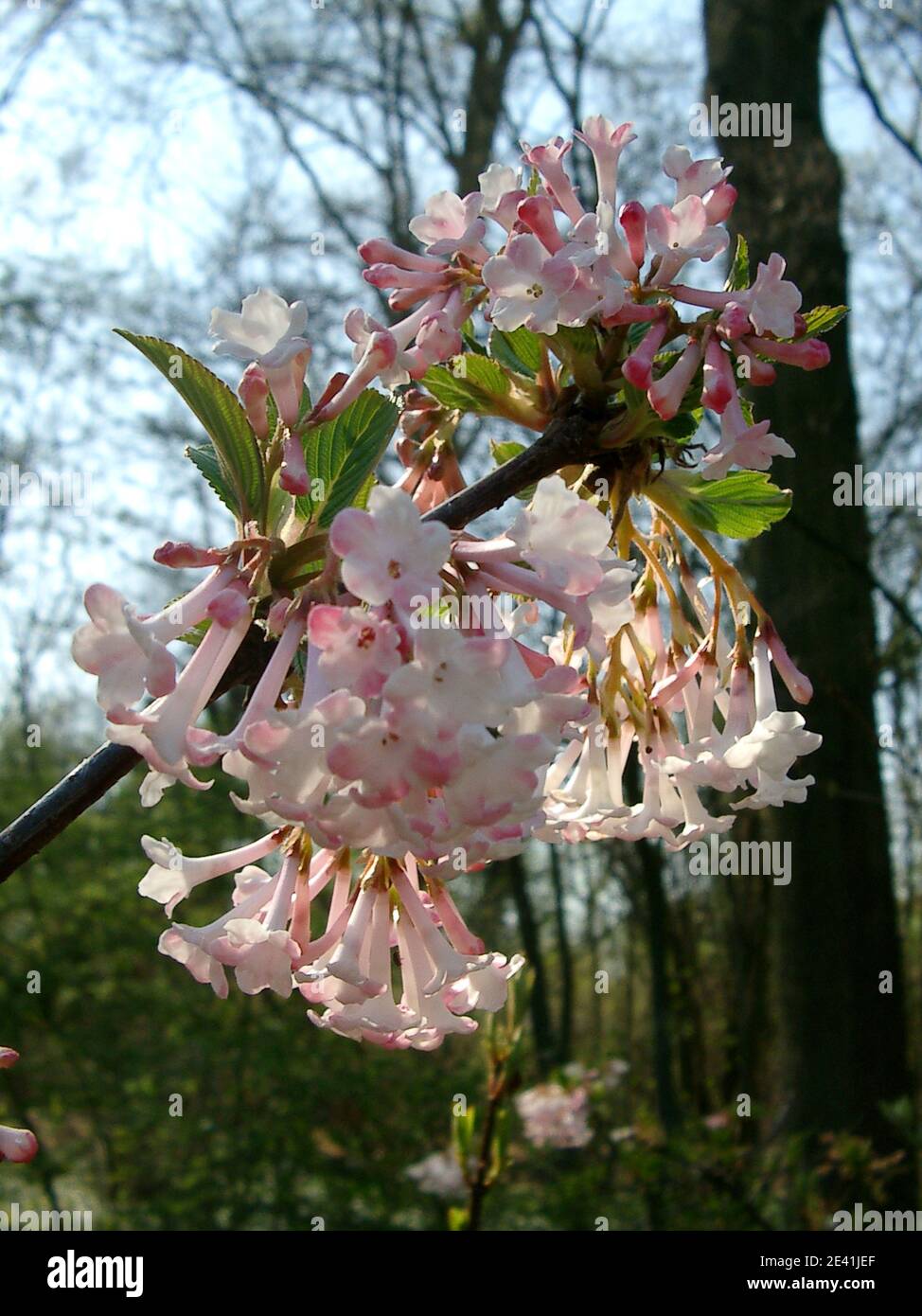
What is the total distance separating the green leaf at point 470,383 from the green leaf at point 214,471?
246mm

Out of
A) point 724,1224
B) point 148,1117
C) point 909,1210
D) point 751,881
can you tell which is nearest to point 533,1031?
point 751,881

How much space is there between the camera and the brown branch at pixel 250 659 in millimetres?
896

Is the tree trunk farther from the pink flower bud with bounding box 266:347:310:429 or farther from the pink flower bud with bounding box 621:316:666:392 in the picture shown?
the pink flower bud with bounding box 266:347:310:429

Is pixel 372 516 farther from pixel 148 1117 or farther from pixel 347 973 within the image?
pixel 148 1117

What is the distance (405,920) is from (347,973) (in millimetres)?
162

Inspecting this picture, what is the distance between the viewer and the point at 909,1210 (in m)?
5.25

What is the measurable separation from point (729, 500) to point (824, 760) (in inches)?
197

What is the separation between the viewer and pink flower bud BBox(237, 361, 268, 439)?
92 centimetres

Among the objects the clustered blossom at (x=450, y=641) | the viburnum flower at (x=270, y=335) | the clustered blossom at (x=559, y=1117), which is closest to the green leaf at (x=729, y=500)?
the clustered blossom at (x=450, y=641)

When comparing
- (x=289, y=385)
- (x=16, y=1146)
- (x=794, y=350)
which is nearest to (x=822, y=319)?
(x=794, y=350)

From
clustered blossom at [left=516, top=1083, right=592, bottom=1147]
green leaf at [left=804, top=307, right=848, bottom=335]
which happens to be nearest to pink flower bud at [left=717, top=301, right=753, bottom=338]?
green leaf at [left=804, top=307, right=848, bottom=335]

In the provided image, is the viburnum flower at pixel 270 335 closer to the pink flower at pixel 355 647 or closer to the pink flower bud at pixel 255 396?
the pink flower bud at pixel 255 396

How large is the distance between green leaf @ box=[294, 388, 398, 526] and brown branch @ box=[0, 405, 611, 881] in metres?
0.07

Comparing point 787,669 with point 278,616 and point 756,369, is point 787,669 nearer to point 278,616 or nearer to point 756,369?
point 756,369
